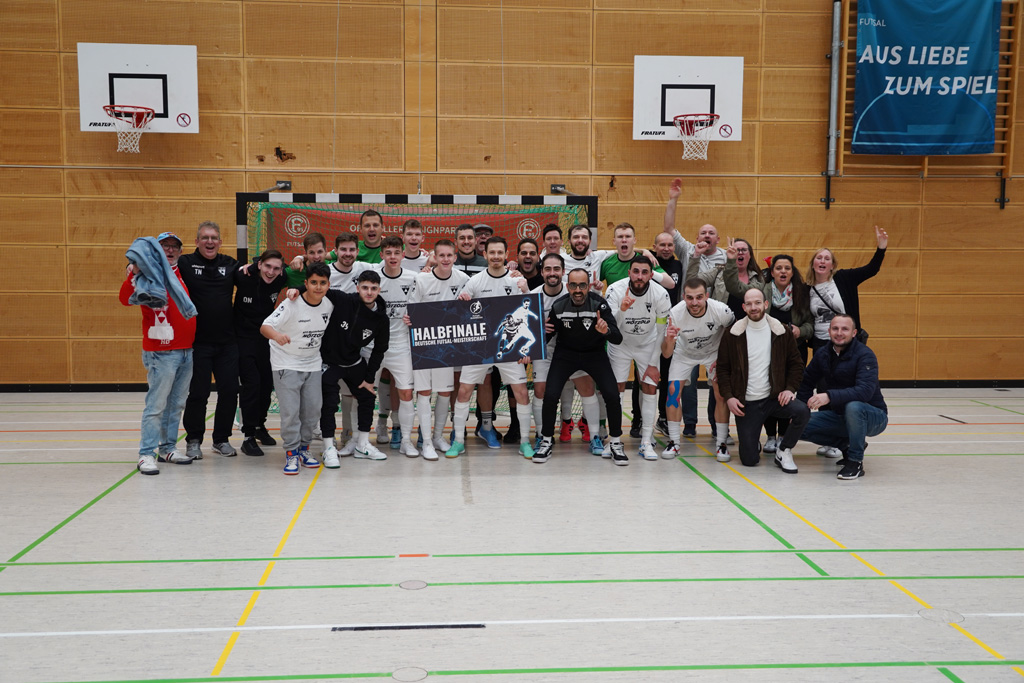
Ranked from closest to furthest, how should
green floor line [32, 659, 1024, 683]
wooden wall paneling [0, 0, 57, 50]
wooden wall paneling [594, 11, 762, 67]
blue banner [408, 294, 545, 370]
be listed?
green floor line [32, 659, 1024, 683] → blue banner [408, 294, 545, 370] → wooden wall paneling [0, 0, 57, 50] → wooden wall paneling [594, 11, 762, 67]

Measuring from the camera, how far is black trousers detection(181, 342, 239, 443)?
771 cm

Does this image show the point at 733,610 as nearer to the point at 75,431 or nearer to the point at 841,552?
the point at 841,552

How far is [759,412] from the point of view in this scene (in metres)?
7.68

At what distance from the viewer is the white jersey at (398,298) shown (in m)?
7.90

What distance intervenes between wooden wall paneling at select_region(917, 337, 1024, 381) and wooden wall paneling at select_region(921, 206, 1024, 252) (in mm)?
1526

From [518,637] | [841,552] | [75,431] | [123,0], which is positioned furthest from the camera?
[123,0]

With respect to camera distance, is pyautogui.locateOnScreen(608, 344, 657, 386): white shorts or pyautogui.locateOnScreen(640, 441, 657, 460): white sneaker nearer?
pyautogui.locateOnScreen(640, 441, 657, 460): white sneaker

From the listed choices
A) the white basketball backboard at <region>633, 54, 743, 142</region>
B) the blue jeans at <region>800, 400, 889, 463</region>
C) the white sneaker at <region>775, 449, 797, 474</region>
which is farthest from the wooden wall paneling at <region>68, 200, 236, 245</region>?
the blue jeans at <region>800, 400, 889, 463</region>


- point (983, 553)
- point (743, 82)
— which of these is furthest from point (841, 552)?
point (743, 82)

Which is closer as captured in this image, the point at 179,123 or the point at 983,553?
the point at 983,553

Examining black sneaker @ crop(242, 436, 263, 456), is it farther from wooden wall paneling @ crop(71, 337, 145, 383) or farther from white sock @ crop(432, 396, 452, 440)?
wooden wall paneling @ crop(71, 337, 145, 383)

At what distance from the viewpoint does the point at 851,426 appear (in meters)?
7.32

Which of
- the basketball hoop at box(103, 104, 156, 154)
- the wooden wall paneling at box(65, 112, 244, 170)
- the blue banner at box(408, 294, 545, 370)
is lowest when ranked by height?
the blue banner at box(408, 294, 545, 370)

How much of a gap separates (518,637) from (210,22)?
1121 cm
